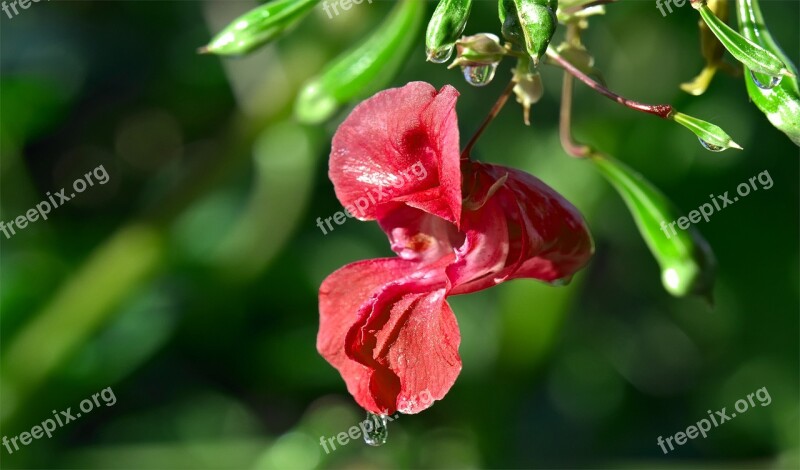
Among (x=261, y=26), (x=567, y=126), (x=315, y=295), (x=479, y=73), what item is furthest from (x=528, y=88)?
(x=315, y=295)

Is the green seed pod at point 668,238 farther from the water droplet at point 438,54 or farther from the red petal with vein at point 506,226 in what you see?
the water droplet at point 438,54

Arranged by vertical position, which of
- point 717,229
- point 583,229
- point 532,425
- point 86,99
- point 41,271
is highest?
point 583,229

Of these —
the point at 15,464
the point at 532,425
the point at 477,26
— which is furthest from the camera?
the point at 532,425

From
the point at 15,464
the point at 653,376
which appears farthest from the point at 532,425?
the point at 15,464

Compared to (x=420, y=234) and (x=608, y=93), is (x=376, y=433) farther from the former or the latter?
(x=608, y=93)

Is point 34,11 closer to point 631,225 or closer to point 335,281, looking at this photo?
point 631,225

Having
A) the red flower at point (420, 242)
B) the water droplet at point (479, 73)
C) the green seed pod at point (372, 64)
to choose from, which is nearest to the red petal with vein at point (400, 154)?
the red flower at point (420, 242)
